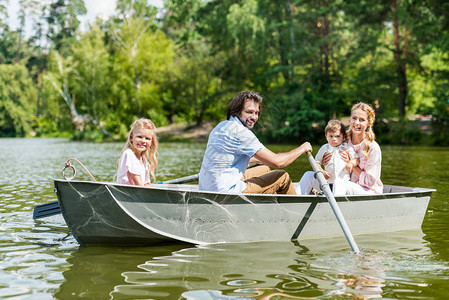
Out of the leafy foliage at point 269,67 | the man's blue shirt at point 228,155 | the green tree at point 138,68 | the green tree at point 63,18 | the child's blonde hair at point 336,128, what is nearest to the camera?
the man's blue shirt at point 228,155

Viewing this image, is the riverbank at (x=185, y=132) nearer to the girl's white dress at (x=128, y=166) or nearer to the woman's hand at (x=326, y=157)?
the woman's hand at (x=326, y=157)

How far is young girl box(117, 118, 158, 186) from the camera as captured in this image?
18.8 feet

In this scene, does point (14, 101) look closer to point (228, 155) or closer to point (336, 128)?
point (336, 128)

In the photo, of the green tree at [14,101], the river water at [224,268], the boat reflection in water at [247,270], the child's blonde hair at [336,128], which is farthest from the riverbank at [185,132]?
the boat reflection in water at [247,270]

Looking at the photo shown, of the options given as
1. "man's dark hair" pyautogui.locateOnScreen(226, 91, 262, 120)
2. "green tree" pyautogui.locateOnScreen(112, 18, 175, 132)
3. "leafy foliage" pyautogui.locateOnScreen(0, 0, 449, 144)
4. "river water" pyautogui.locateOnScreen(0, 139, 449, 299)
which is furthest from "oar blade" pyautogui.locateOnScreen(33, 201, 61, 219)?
"green tree" pyautogui.locateOnScreen(112, 18, 175, 132)

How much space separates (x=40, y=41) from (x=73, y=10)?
6326 mm

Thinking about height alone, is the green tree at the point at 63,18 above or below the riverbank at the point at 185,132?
above

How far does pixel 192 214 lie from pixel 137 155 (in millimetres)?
914

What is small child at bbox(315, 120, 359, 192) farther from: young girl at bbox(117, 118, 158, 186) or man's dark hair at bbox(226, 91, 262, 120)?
A: young girl at bbox(117, 118, 158, 186)

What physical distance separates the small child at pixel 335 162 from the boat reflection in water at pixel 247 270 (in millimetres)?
696

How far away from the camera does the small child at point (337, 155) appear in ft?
21.4

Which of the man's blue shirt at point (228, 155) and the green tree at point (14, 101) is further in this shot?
the green tree at point (14, 101)

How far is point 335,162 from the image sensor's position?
6496 mm

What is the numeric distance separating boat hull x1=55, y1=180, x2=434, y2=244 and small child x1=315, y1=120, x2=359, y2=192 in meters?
0.47
